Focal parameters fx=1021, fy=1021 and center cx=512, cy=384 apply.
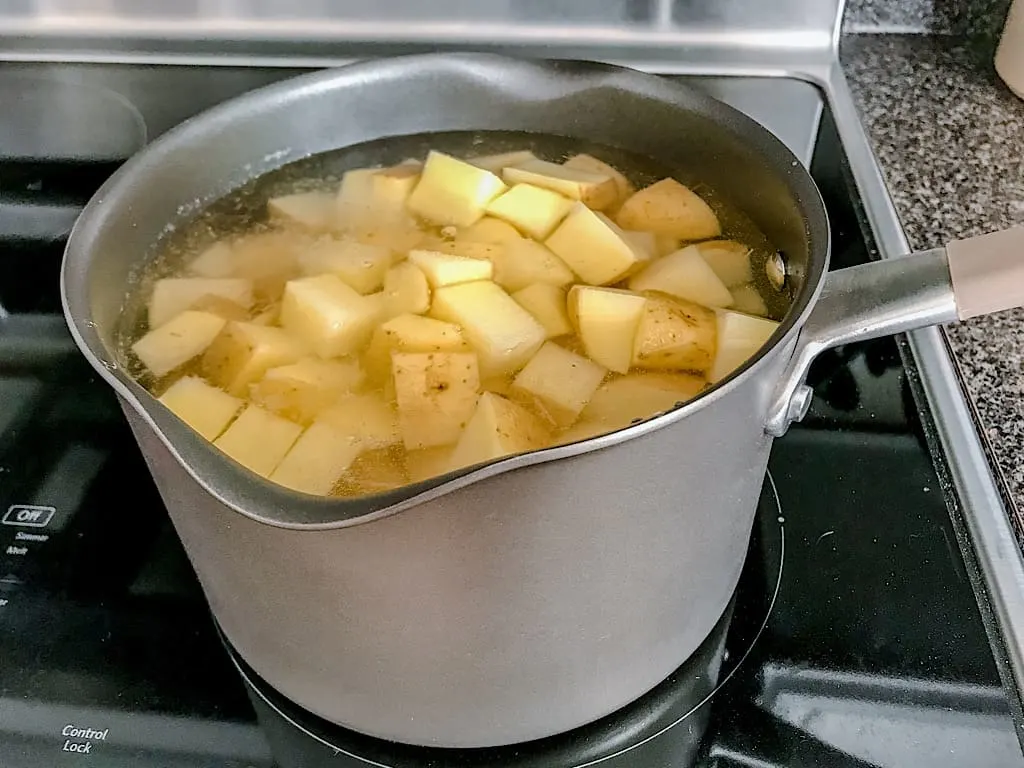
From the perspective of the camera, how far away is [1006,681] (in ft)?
2.16

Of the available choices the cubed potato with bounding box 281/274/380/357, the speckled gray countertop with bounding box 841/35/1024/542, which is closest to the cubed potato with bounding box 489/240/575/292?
the cubed potato with bounding box 281/274/380/357

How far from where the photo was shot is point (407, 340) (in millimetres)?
711

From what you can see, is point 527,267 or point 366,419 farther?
point 527,267

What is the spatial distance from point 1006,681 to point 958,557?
0.10m

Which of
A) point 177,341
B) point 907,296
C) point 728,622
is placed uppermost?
point 907,296

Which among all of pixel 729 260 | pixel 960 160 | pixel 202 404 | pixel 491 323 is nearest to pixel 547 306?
pixel 491 323

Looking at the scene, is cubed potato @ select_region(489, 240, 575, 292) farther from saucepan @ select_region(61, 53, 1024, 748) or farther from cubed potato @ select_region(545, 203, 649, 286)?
saucepan @ select_region(61, 53, 1024, 748)

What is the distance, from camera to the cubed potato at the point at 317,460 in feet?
2.04

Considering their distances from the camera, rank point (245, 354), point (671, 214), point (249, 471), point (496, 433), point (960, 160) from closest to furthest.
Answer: point (249, 471) → point (496, 433) → point (245, 354) → point (671, 214) → point (960, 160)

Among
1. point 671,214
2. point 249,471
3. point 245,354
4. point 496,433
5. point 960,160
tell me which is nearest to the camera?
point 249,471

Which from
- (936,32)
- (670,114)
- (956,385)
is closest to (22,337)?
(670,114)

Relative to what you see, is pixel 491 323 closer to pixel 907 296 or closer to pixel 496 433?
pixel 496 433

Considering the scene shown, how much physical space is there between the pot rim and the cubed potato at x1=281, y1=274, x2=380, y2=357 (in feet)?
0.46

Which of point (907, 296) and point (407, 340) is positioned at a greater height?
point (907, 296)
